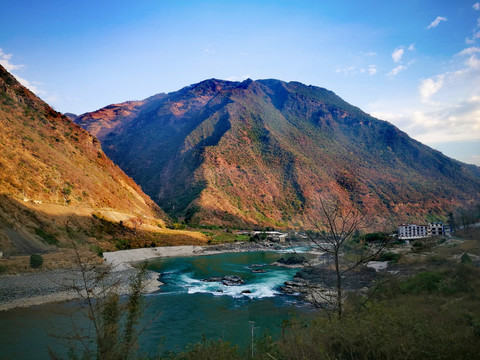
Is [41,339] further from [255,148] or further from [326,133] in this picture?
[326,133]

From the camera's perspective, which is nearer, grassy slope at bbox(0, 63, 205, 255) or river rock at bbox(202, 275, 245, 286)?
river rock at bbox(202, 275, 245, 286)

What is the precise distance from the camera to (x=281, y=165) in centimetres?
12169

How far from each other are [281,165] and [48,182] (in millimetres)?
90371

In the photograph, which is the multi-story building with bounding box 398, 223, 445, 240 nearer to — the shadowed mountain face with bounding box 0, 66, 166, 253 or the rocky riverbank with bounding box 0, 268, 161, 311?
the shadowed mountain face with bounding box 0, 66, 166, 253

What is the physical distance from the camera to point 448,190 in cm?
10894

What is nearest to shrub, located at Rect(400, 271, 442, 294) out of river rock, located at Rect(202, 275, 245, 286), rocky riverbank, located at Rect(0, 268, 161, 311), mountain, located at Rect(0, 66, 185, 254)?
river rock, located at Rect(202, 275, 245, 286)

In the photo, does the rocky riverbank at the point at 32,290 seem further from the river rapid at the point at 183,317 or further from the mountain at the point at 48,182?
the mountain at the point at 48,182

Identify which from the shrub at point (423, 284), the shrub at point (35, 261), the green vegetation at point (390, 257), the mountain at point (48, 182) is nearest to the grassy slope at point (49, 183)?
the mountain at point (48, 182)

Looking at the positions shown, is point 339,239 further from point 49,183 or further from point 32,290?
point 49,183

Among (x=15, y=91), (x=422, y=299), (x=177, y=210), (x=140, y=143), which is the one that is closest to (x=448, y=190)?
(x=177, y=210)

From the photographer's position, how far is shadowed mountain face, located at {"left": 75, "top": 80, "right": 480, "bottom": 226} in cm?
10119

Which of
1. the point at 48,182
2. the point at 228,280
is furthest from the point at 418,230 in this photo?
the point at 48,182

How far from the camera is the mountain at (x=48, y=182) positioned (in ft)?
116

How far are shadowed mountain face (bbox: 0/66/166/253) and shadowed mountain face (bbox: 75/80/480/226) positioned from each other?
31825mm
